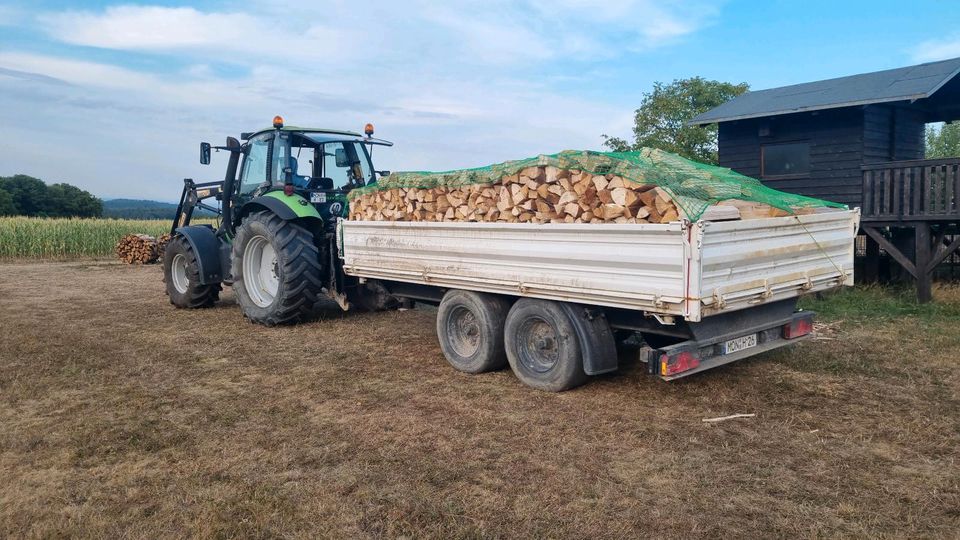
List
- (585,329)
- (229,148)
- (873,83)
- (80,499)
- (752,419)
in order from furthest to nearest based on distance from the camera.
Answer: (873,83)
(229,148)
(585,329)
(752,419)
(80,499)

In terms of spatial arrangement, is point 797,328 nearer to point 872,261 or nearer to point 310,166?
point 310,166

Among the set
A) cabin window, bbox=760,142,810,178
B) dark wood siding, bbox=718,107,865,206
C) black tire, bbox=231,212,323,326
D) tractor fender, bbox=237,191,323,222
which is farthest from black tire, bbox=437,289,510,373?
cabin window, bbox=760,142,810,178

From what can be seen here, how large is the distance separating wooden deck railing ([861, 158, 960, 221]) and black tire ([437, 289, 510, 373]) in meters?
7.89

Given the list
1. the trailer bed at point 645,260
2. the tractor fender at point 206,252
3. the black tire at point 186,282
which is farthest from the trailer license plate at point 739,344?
the black tire at point 186,282

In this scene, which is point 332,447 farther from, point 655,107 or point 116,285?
point 655,107

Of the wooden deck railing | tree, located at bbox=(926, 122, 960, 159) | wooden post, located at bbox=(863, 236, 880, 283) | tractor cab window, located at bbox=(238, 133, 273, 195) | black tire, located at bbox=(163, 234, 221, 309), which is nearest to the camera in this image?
tractor cab window, located at bbox=(238, 133, 273, 195)

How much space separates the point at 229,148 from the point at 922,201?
10674 mm

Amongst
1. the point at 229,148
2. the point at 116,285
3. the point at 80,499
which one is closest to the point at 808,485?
the point at 80,499

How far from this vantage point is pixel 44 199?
174ft

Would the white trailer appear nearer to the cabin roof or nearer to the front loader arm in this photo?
the front loader arm

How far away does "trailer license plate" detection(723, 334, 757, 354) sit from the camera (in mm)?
5133

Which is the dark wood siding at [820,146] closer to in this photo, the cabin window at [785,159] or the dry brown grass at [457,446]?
the cabin window at [785,159]

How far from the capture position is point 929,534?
3.15 m

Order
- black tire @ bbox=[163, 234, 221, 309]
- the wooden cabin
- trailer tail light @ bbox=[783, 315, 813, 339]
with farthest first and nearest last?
the wooden cabin → black tire @ bbox=[163, 234, 221, 309] → trailer tail light @ bbox=[783, 315, 813, 339]
